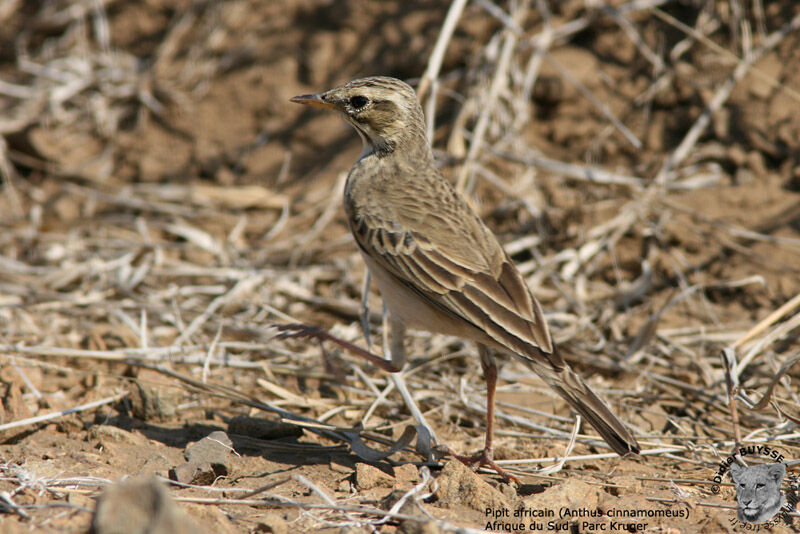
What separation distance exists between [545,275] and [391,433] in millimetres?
2210

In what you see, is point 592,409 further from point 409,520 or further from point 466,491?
point 409,520

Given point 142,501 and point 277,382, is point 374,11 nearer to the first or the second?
point 277,382

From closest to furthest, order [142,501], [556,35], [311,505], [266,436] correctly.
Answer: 1. [142,501]
2. [311,505]
3. [266,436]
4. [556,35]

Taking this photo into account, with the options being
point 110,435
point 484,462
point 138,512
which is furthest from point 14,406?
point 484,462

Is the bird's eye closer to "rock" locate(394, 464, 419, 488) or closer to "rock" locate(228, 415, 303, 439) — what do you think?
"rock" locate(228, 415, 303, 439)

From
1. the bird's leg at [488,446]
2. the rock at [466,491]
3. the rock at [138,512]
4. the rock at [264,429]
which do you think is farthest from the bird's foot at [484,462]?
the rock at [138,512]

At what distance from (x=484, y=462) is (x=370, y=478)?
2.13ft

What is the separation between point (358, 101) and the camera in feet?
16.4

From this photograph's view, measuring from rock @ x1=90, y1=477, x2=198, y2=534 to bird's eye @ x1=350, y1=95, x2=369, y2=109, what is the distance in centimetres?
304

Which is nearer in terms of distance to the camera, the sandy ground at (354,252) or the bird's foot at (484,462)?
the sandy ground at (354,252)

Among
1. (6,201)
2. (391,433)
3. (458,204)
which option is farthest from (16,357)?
(6,201)

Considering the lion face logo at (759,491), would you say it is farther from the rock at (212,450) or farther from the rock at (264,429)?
the rock at (212,450)

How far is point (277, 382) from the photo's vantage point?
5.22m

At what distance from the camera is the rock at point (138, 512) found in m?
2.41
